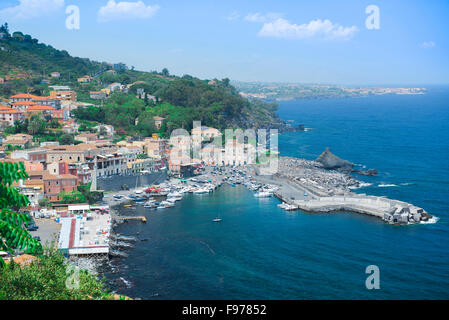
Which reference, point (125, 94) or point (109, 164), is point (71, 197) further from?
point (125, 94)

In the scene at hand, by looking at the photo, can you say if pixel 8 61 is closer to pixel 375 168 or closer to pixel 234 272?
pixel 375 168

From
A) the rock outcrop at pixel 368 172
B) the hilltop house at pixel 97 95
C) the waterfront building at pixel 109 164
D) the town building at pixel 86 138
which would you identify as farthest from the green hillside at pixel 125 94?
the rock outcrop at pixel 368 172

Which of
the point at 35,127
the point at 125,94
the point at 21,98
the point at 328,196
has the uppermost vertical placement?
the point at 125,94

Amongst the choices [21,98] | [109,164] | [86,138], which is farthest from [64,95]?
[109,164]

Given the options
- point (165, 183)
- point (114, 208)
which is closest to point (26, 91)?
point (165, 183)

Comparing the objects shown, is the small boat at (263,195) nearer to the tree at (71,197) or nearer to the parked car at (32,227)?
the tree at (71,197)
